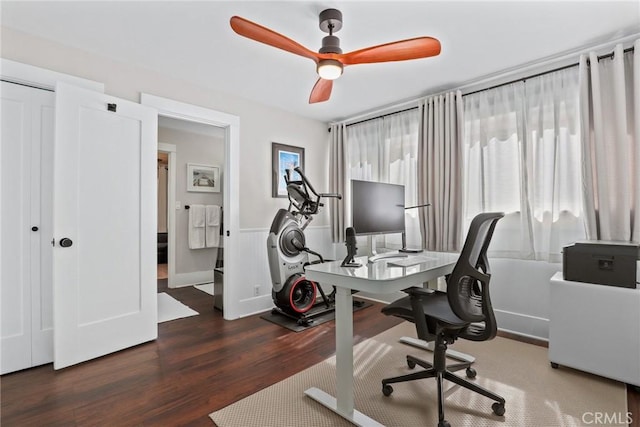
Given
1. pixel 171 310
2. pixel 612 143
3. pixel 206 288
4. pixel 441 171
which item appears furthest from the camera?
pixel 206 288

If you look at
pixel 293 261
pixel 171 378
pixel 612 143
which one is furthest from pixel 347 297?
pixel 612 143

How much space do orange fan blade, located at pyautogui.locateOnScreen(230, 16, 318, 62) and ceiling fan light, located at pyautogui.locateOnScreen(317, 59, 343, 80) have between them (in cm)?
8

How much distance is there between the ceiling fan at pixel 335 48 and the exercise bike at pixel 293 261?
4.33 ft

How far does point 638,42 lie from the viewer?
2.18 metres

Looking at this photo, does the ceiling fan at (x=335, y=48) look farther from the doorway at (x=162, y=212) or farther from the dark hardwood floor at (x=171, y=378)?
the doorway at (x=162, y=212)

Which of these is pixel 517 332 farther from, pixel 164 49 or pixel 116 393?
pixel 164 49

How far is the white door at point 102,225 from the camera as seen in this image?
87.4 inches

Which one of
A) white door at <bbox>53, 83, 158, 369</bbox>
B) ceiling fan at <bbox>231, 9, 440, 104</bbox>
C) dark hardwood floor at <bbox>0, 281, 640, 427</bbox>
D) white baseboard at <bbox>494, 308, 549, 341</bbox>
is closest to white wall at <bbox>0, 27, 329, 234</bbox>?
white door at <bbox>53, 83, 158, 369</bbox>

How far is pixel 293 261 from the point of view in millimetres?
3299

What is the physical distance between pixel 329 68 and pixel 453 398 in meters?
2.16

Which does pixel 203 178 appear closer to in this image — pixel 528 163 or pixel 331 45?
pixel 331 45

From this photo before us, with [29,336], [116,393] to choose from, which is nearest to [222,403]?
[116,393]

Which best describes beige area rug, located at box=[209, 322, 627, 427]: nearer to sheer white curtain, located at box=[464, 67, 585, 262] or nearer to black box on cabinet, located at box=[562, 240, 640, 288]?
black box on cabinet, located at box=[562, 240, 640, 288]

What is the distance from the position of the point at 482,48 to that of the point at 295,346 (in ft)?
9.36
